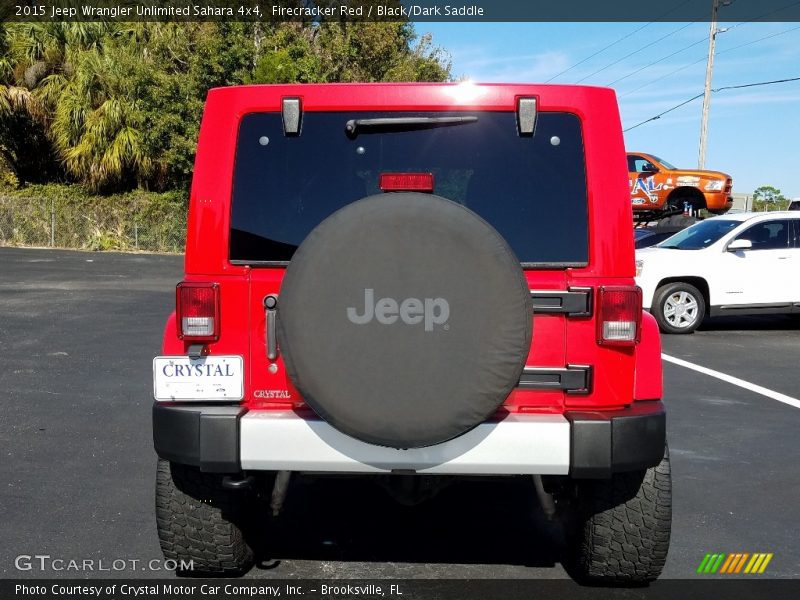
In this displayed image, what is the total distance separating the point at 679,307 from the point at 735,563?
9.22 m

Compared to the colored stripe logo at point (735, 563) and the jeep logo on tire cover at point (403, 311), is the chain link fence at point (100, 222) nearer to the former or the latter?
the colored stripe logo at point (735, 563)

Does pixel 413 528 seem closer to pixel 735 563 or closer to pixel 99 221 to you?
pixel 735 563

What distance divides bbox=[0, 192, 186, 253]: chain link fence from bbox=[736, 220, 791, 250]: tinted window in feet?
71.5

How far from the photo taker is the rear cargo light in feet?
10.7

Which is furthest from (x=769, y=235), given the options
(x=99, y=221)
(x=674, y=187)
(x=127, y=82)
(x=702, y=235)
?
(x=99, y=221)

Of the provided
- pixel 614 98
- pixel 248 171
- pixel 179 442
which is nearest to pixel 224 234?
pixel 248 171

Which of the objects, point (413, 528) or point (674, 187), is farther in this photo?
→ point (674, 187)

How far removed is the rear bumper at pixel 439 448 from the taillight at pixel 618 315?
309 mm

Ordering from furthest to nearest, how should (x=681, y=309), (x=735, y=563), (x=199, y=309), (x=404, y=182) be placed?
1. (x=681, y=309)
2. (x=735, y=563)
3. (x=199, y=309)
4. (x=404, y=182)

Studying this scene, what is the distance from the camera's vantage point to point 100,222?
30.8 m

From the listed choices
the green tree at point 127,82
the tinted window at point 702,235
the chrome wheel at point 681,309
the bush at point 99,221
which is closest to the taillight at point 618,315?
the chrome wheel at point 681,309

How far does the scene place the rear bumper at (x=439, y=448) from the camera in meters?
3.08

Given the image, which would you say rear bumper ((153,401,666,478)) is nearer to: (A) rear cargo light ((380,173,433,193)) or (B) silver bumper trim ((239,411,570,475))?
(B) silver bumper trim ((239,411,570,475))

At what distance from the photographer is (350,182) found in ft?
11.4
